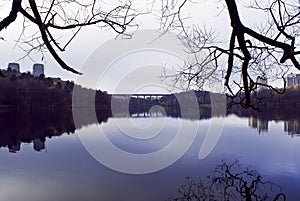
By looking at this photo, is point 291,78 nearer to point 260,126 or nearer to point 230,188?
point 230,188

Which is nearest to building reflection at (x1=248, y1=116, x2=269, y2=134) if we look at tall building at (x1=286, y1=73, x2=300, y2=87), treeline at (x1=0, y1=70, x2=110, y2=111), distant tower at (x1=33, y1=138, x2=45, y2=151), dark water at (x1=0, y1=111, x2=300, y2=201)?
dark water at (x1=0, y1=111, x2=300, y2=201)

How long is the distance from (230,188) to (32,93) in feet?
103

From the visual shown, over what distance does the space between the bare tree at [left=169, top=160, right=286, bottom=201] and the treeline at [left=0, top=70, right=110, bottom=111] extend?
85.7 ft

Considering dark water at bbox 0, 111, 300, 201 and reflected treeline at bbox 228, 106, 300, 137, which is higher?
reflected treeline at bbox 228, 106, 300, 137

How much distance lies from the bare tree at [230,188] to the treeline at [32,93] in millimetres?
26115

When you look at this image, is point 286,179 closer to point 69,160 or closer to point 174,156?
point 174,156

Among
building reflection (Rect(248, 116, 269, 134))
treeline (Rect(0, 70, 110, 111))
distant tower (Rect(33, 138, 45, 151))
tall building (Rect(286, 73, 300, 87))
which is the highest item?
treeline (Rect(0, 70, 110, 111))

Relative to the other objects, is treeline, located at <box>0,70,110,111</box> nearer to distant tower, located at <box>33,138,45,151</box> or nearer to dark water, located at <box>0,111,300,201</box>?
distant tower, located at <box>33,138,45,151</box>

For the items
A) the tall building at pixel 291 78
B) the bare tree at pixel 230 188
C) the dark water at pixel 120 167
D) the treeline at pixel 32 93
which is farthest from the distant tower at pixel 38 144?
the treeline at pixel 32 93

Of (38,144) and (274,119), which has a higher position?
(274,119)

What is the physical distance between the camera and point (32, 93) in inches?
1324

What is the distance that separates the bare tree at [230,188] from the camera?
4.94 meters

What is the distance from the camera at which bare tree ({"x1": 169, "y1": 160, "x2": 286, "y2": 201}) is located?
16.2ft

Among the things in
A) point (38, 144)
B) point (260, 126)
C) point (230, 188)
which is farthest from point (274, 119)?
point (230, 188)
